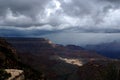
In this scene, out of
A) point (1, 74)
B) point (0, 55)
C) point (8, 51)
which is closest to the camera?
point (1, 74)

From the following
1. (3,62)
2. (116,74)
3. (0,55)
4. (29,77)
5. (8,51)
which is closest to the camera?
(29,77)

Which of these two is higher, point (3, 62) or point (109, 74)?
point (3, 62)

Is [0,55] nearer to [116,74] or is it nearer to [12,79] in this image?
[12,79]

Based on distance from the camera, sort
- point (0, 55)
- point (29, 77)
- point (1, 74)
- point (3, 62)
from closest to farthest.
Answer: point (1, 74), point (29, 77), point (3, 62), point (0, 55)

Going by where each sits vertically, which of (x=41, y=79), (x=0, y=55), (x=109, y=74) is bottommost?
(x=109, y=74)

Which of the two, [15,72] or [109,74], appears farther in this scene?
[109,74]

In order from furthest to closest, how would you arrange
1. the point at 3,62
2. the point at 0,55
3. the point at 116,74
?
the point at 116,74, the point at 0,55, the point at 3,62

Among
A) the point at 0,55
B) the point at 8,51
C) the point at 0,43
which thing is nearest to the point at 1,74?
the point at 0,55

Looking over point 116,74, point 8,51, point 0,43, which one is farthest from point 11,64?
point 116,74

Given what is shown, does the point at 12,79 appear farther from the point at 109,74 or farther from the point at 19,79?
the point at 109,74
